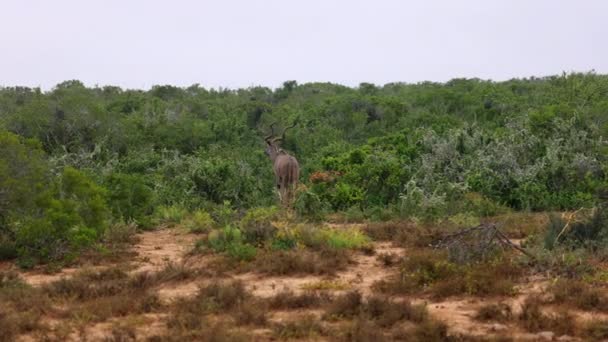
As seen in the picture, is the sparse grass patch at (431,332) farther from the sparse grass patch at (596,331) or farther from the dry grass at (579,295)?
the dry grass at (579,295)

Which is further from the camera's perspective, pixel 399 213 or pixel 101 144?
pixel 101 144

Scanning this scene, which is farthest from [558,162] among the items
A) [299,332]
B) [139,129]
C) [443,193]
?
[139,129]

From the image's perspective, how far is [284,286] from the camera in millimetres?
9977

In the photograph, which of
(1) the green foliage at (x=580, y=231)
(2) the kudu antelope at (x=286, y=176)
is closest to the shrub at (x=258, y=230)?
(2) the kudu antelope at (x=286, y=176)

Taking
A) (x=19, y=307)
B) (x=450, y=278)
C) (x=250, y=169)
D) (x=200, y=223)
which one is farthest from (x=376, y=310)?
(x=250, y=169)

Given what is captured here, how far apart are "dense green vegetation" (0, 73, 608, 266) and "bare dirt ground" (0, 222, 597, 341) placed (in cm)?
74

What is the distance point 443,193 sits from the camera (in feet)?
51.8

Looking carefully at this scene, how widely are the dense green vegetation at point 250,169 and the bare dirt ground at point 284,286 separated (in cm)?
74

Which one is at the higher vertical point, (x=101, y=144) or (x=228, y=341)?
(x=101, y=144)

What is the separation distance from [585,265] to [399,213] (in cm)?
580

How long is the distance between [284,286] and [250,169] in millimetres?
9235

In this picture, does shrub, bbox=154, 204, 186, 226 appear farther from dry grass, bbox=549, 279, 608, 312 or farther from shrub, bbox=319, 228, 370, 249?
dry grass, bbox=549, 279, 608, 312

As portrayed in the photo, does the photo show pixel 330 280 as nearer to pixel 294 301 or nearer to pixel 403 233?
pixel 294 301

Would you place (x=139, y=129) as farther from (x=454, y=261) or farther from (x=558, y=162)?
(x=454, y=261)
